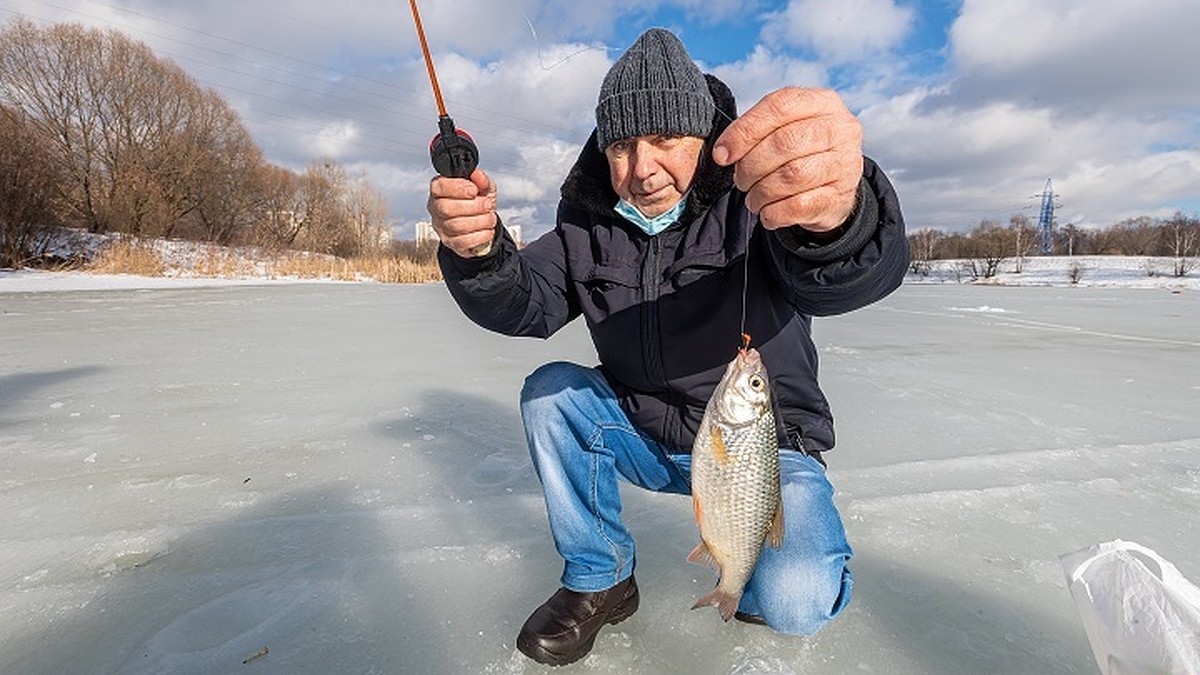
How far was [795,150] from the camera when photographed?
3.18 feet

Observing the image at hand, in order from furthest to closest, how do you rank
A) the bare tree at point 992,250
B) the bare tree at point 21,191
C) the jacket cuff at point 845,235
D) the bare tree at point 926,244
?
the bare tree at point 926,244 → the bare tree at point 992,250 → the bare tree at point 21,191 → the jacket cuff at point 845,235

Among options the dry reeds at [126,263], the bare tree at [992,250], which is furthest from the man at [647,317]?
the bare tree at [992,250]

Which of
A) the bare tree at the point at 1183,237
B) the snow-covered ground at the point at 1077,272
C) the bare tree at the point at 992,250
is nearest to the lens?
the snow-covered ground at the point at 1077,272

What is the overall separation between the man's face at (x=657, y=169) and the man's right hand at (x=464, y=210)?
0.44m

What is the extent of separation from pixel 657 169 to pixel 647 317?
1.34ft

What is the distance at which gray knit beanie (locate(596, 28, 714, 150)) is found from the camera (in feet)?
5.32

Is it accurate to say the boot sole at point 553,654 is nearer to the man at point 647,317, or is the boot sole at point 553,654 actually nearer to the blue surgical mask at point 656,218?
the man at point 647,317

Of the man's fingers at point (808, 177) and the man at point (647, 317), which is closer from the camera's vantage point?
the man's fingers at point (808, 177)

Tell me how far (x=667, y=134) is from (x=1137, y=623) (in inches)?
55.3

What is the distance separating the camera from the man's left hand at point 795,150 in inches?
38.2

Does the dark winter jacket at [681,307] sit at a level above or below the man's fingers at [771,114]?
below

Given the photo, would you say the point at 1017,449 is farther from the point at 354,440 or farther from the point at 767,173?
the point at 354,440

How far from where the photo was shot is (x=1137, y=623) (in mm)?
968

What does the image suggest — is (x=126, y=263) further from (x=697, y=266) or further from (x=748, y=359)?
(x=748, y=359)
